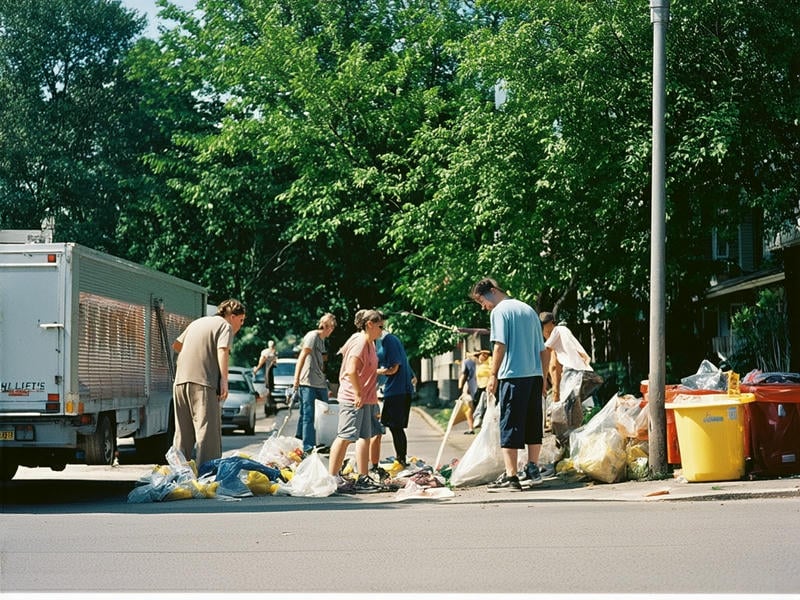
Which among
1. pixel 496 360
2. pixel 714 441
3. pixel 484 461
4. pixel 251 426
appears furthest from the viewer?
pixel 251 426

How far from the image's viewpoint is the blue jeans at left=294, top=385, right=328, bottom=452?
16656mm

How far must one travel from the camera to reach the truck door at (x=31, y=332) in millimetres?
12438

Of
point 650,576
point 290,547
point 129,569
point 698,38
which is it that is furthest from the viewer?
point 698,38

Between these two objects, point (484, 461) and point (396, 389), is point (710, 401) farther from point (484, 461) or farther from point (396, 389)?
point (396, 389)

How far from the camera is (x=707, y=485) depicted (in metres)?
12.2

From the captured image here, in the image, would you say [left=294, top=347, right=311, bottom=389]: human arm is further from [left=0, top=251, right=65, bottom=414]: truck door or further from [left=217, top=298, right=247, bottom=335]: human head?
[left=0, top=251, right=65, bottom=414]: truck door

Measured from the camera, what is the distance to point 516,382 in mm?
12570

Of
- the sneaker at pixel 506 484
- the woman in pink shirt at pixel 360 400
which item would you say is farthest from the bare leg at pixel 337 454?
the sneaker at pixel 506 484

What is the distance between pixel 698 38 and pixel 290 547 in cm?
1366

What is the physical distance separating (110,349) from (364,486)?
3.35 meters

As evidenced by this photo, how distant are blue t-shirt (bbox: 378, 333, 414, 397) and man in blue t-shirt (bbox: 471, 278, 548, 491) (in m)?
2.24

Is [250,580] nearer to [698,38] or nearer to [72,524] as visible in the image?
[72,524]

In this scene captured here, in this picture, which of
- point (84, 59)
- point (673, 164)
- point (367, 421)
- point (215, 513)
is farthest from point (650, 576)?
point (84, 59)

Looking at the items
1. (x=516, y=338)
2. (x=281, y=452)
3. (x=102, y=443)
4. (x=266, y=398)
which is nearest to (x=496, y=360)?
(x=516, y=338)
